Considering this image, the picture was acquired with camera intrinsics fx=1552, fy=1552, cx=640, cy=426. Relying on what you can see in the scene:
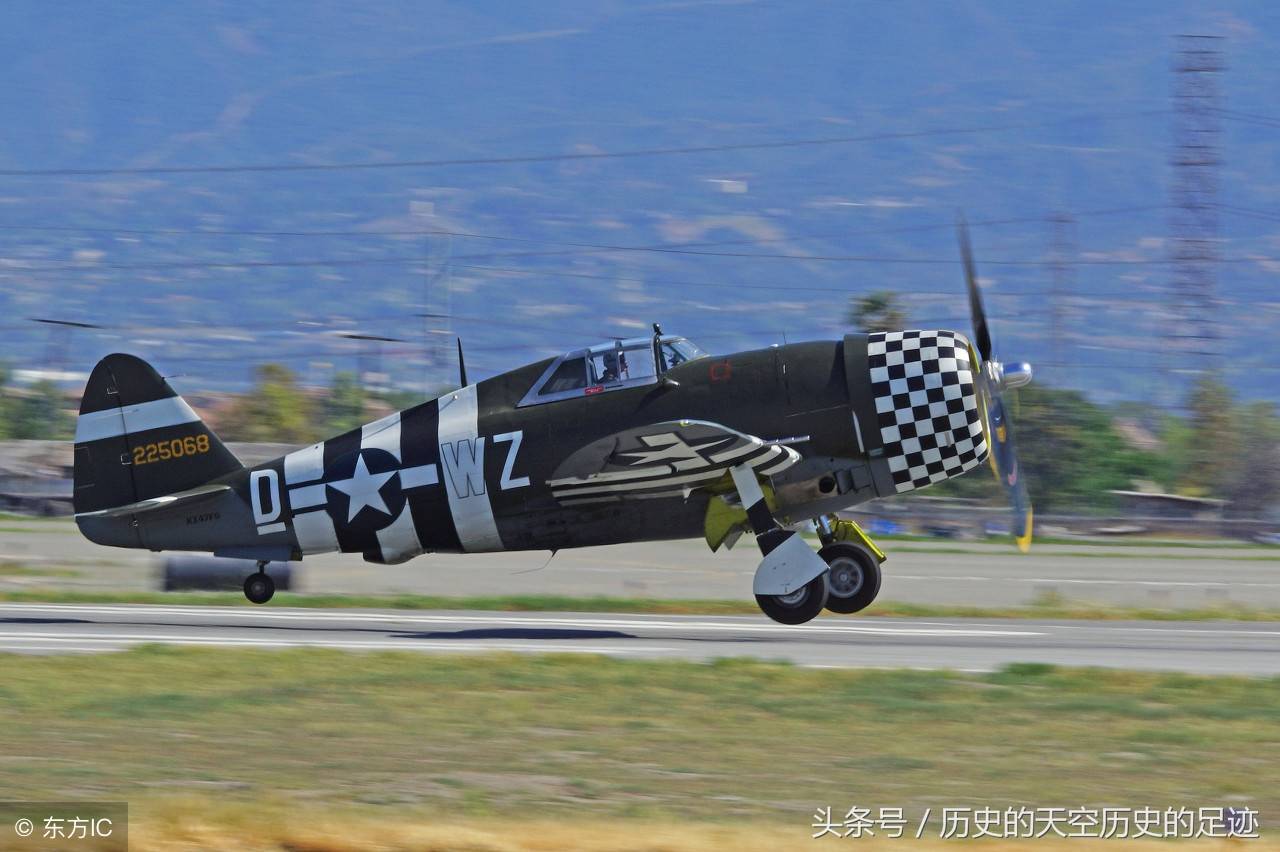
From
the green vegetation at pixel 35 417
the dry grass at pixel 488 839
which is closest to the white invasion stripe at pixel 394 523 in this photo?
the dry grass at pixel 488 839

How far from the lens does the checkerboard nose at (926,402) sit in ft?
54.2

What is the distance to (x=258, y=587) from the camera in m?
19.4

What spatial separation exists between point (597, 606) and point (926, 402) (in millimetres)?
6849

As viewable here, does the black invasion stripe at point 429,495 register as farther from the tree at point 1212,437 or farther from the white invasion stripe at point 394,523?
the tree at point 1212,437

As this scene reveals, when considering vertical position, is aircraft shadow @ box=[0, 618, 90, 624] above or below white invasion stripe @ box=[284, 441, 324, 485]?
below

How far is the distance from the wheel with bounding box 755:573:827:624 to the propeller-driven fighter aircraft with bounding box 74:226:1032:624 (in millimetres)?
20

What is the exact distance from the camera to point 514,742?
1109 cm

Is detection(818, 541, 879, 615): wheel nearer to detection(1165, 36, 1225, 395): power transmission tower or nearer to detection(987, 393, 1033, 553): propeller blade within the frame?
detection(987, 393, 1033, 553): propeller blade

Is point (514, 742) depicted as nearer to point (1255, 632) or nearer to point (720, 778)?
point (720, 778)

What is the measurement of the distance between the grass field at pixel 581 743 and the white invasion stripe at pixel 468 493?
8.97 feet

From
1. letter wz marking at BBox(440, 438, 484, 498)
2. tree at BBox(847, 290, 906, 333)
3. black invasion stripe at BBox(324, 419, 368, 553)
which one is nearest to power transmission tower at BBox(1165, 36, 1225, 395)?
tree at BBox(847, 290, 906, 333)

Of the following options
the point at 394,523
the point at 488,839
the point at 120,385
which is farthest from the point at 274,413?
the point at 488,839

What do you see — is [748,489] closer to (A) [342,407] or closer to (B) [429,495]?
(B) [429,495]

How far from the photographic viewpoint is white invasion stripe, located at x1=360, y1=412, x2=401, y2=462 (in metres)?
18.0
